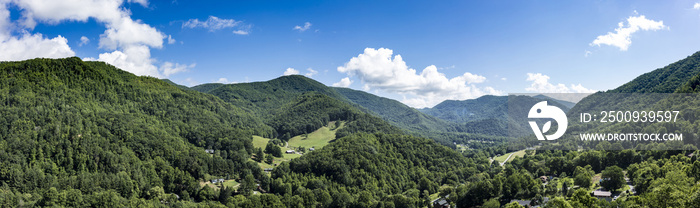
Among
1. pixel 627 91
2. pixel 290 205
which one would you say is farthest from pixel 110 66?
pixel 627 91

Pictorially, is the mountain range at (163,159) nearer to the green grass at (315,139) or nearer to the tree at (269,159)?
the tree at (269,159)

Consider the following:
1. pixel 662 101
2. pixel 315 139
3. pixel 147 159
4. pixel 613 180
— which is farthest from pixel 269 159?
pixel 662 101

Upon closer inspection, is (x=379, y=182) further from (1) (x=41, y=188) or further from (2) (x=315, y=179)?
(1) (x=41, y=188)

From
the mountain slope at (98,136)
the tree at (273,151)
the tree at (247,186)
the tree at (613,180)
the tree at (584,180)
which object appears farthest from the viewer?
the tree at (273,151)

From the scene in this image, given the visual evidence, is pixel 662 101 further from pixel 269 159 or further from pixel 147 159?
pixel 147 159

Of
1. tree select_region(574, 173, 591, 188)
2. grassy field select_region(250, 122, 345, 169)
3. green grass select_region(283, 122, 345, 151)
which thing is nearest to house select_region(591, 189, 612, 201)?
tree select_region(574, 173, 591, 188)

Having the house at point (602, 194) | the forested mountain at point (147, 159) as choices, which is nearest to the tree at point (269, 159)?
the forested mountain at point (147, 159)

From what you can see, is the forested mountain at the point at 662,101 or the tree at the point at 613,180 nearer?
the tree at the point at 613,180

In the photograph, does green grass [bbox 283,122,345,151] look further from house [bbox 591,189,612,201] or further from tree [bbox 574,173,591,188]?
house [bbox 591,189,612,201]
